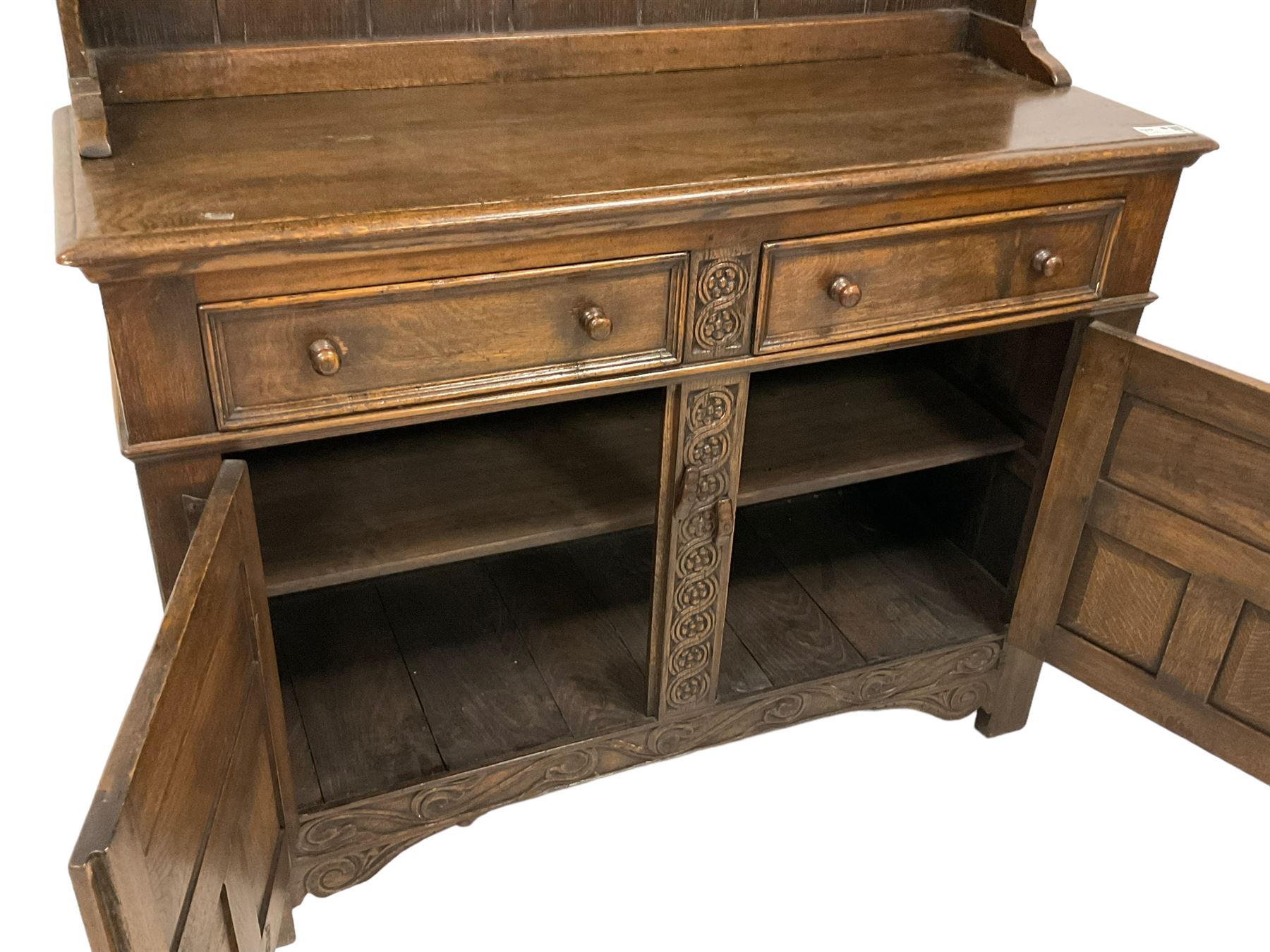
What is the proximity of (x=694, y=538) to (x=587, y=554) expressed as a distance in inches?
26.8

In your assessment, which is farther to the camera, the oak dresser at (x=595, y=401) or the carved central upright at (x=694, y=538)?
the carved central upright at (x=694, y=538)

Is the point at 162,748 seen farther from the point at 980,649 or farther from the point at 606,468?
the point at 980,649

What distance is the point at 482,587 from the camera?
2697mm

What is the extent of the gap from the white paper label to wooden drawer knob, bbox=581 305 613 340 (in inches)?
39.6

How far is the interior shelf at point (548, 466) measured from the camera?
6.78 feet

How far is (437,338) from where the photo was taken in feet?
5.79

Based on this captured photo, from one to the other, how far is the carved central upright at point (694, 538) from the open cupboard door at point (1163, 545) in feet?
2.21

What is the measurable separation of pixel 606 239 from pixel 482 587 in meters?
1.13

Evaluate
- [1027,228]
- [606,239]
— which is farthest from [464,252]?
[1027,228]

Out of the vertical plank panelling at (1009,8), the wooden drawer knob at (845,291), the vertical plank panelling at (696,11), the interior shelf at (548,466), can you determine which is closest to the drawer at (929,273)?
the wooden drawer knob at (845,291)

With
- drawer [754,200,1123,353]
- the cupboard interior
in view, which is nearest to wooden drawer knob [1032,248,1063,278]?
drawer [754,200,1123,353]

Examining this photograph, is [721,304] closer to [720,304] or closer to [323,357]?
[720,304]

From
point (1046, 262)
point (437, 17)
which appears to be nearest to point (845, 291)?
point (1046, 262)

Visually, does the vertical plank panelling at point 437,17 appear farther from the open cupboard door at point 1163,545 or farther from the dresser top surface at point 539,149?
the open cupboard door at point 1163,545
